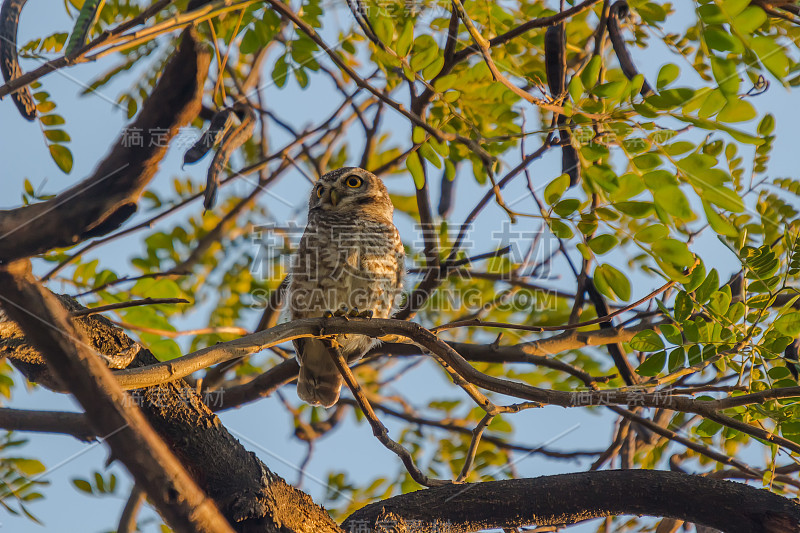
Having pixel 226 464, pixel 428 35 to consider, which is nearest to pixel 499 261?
pixel 428 35

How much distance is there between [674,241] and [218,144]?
155cm

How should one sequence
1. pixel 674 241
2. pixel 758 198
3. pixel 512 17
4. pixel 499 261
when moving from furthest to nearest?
pixel 499 261 → pixel 512 17 → pixel 758 198 → pixel 674 241

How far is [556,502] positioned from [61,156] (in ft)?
6.95

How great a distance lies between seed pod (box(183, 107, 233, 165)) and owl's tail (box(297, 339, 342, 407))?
1.12 meters

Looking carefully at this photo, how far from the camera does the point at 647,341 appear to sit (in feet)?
6.44

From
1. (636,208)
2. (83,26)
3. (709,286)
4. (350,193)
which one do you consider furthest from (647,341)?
(350,193)

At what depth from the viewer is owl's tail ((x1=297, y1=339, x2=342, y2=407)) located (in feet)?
9.73

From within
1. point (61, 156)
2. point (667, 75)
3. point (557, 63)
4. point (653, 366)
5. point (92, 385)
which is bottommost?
point (92, 385)

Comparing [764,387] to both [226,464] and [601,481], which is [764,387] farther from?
[226,464]

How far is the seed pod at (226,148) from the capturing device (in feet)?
6.73

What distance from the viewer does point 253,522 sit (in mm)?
1863

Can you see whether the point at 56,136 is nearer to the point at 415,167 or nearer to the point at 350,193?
the point at 415,167

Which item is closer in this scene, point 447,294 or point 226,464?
point 226,464

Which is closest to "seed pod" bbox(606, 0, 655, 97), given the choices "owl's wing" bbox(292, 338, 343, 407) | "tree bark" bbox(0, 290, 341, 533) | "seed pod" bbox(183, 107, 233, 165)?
"seed pod" bbox(183, 107, 233, 165)
